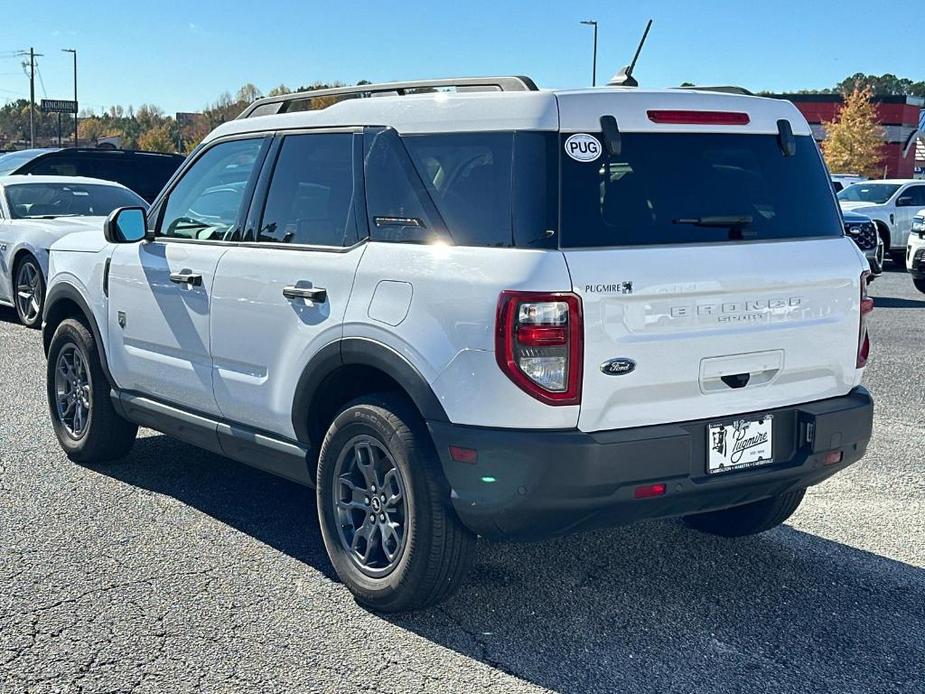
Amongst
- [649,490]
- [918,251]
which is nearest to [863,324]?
[649,490]

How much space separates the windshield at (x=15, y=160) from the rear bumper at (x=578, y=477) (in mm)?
13400

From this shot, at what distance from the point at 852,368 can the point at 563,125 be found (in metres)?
1.50

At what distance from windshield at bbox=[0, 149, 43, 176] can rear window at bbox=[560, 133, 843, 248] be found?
1331 centimetres

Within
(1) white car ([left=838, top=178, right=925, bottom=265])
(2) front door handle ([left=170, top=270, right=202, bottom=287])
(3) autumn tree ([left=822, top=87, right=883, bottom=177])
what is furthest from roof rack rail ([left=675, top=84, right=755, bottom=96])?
(3) autumn tree ([left=822, top=87, right=883, bottom=177])

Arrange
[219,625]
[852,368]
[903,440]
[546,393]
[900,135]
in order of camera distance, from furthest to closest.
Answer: [900,135] < [903,440] < [852,368] < [219,625] < [546,393]

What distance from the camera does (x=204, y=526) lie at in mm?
5023

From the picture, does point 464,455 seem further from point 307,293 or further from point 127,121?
point 127,121

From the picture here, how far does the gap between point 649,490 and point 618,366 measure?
433mm

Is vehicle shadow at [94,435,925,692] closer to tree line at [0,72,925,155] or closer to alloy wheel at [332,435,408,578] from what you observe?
alloy wheel at [332,435,408,578]

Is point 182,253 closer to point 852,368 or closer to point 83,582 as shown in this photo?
point 83,582

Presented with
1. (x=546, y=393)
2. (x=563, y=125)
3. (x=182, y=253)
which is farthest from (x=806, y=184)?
(x=182, y=253)

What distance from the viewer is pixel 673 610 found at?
4109 millimetres

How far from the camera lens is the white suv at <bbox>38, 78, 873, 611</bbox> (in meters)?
3.53

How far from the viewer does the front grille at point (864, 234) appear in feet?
Answer: 51.2
